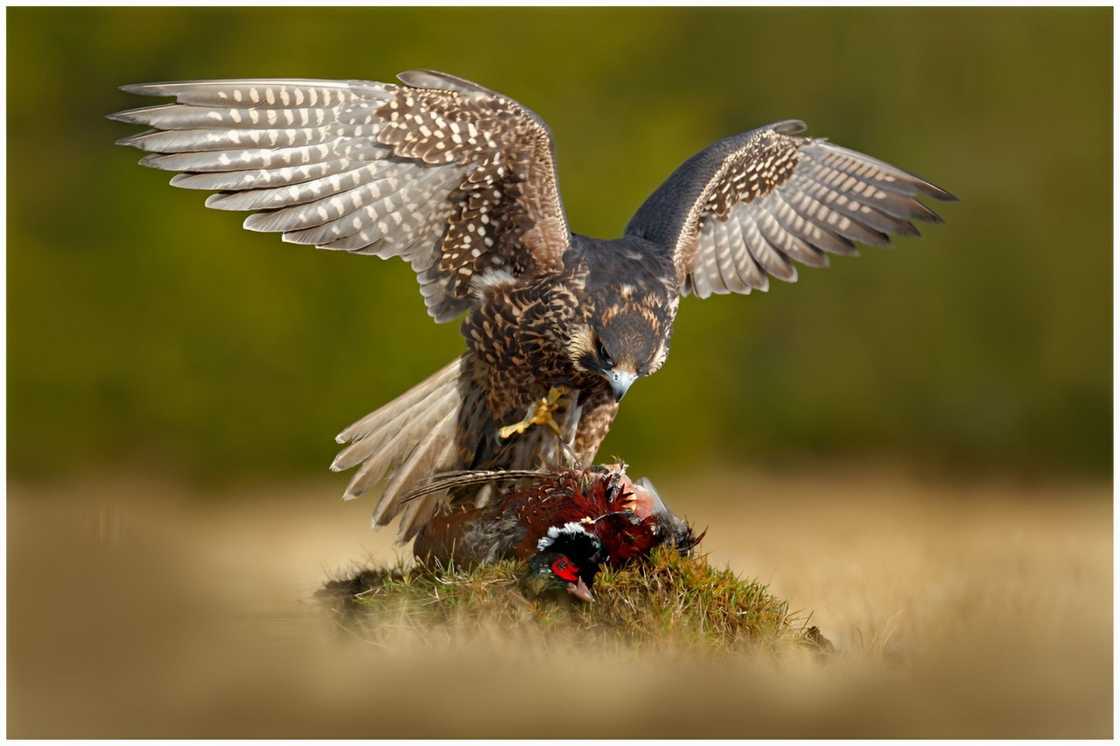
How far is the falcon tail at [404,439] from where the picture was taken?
4.19 meters

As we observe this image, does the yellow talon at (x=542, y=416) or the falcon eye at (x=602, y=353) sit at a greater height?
the falcon eye at (x=602, y=353)

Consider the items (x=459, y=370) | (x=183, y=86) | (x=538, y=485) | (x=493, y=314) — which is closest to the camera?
(x=183, y=86)

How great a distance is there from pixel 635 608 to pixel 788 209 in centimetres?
237

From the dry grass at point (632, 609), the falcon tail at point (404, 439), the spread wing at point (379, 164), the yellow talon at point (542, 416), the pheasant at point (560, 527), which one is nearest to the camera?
the dry grass at point (632, 609)

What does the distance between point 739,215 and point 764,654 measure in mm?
2194

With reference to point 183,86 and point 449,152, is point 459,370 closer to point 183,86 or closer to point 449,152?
point 449,152

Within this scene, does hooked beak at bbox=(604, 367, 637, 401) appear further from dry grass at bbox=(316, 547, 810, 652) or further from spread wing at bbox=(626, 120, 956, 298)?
spread wing at bbox=(626, 120, 956, 298)

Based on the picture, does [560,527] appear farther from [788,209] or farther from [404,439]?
[788,209]

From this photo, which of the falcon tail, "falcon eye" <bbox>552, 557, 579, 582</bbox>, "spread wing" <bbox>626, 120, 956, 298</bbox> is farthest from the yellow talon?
"spread wing" <bbox>626, 120, 956, 298</bbox>

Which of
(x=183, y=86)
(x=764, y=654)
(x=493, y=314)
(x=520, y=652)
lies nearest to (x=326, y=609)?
(x=520, y=652)

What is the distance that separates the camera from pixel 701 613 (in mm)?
3227

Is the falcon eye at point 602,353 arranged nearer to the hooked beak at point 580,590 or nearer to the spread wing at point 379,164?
the spread wing at point 379,164

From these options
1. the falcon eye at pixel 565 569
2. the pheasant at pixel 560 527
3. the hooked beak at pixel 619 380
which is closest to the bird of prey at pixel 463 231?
the hooked beak at pixel 619 380

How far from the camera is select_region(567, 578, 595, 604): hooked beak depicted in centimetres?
320
